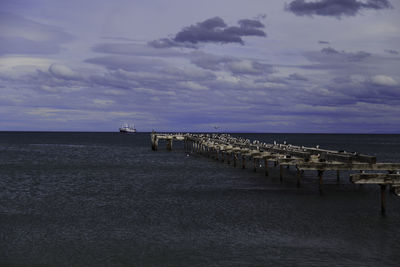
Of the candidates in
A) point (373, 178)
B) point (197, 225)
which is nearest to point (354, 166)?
point (373, 178)

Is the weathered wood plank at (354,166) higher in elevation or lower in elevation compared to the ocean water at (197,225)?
higher

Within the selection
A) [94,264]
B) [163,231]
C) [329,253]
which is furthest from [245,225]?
[94,264]

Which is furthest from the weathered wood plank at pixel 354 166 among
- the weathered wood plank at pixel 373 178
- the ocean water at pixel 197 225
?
the weathered wood plank at pixel 373 178

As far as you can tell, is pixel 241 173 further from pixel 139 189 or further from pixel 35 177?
pixel 35 177

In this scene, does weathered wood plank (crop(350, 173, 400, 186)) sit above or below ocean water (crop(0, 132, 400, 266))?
above

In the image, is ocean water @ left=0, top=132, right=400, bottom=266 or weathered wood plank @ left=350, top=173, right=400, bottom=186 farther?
weathered wood plank @ left=350, top=173, right=400, bottom=186

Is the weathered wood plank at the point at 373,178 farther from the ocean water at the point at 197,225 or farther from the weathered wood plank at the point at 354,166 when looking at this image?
the weathered wood plank at the point at 354,166

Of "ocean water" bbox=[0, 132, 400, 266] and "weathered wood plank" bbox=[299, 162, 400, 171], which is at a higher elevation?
"weathered wood plank" bbox=[299, 162, 400, 171]

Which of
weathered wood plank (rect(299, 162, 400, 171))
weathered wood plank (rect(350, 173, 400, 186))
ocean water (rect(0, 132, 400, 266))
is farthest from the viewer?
weathered wood plank (rect(299, 162, 400, 171))

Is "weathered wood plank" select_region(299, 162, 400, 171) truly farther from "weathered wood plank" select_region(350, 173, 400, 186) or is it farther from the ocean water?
"weathered wood plank" select_region(350, 173, 400, 186)

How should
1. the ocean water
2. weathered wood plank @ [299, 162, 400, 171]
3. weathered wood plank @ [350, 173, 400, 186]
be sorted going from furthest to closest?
weathered wood plank @ [299, 162, 400, 171] → weathered wood plank @ [350, 173, 400, 186] → the ocean water

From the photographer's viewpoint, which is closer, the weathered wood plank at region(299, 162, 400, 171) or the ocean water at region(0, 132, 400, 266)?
the ocean water at region(0, 132, 400, 266)

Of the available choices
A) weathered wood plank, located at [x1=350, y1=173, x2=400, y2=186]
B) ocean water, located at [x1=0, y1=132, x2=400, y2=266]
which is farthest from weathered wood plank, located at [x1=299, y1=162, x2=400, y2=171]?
weathered wood plank, located at [x1=350, y1=173, x2=400, y2=186]

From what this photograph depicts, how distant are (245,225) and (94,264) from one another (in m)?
7.84
